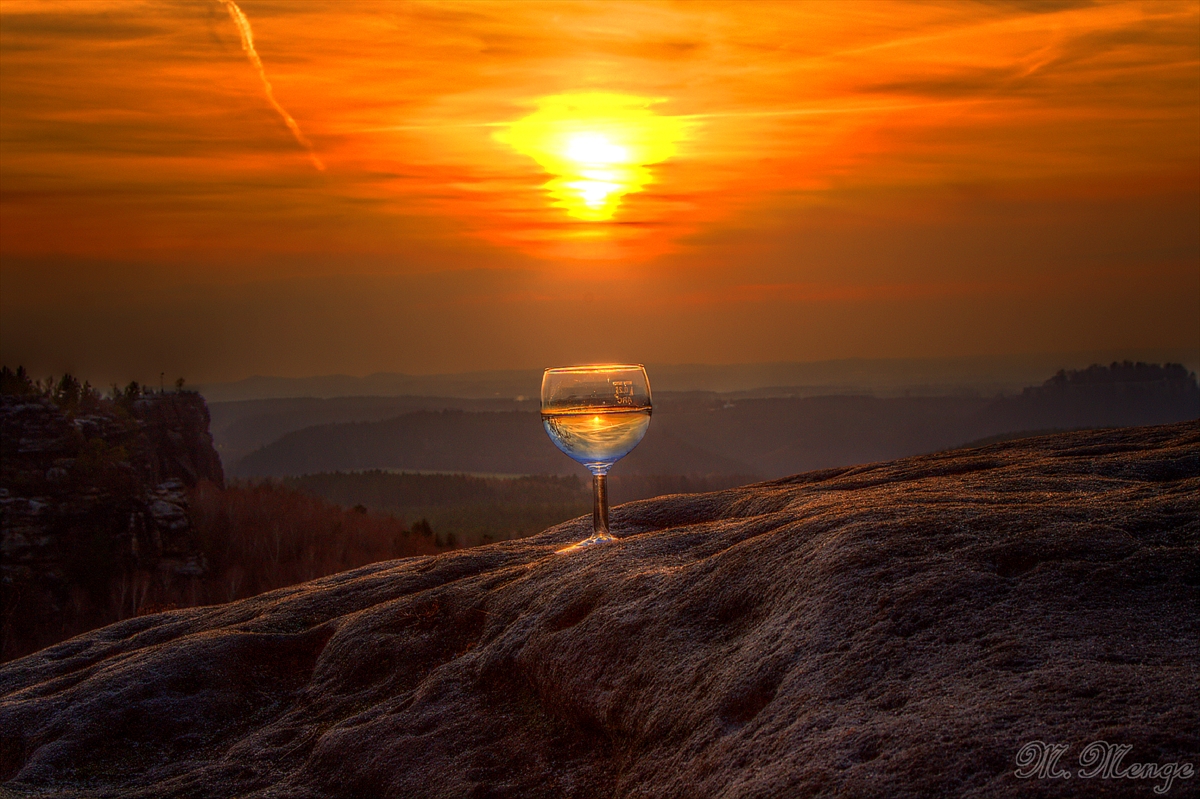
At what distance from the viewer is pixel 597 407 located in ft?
17.4

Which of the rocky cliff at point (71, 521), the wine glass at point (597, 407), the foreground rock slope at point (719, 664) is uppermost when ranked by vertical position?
the wine glass at point (597, 407)

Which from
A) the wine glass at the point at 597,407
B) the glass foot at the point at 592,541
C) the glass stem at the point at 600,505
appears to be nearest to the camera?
the wine glass at the point at 597,407

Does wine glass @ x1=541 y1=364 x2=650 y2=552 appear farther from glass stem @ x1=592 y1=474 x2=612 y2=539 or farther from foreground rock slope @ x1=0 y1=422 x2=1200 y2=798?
foreground rock slope @ x1=0 y1=422 x2=1200 y2=798

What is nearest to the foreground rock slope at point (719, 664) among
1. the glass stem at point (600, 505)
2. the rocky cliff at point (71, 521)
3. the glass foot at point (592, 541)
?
the glass foot at point (592, 541)

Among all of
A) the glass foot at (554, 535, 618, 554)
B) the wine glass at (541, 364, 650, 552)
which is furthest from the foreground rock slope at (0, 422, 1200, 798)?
the wine glass at (541, 364, 650, 552)

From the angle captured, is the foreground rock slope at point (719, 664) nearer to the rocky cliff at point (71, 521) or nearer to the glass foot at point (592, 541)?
the glass foot at point (592, 541)

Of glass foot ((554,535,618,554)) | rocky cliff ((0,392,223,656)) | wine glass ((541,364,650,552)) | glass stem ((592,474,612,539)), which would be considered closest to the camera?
wine glass ((541,364,650,552))

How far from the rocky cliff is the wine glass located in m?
52.8

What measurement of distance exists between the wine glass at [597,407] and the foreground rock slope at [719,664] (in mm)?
619

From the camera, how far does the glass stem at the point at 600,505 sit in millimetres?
5719

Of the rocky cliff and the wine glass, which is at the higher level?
the wine glass

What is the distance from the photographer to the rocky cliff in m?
51.3

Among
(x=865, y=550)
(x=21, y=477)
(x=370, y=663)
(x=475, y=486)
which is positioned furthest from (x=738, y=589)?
(x=475, y=486)

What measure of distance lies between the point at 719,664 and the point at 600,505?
2493 millimetres
